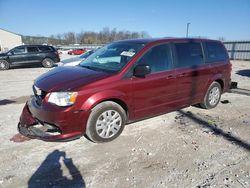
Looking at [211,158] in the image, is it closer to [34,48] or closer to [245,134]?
[245,134]

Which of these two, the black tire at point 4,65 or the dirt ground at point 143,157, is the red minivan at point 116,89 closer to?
the dirt ground at point 143,157

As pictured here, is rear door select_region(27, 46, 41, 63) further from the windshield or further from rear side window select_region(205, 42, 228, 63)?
rear side window select_region(205, 42, 228, 63)

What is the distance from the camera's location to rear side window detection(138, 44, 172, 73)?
4504 mm

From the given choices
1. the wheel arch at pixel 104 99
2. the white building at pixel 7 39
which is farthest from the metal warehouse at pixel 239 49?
the white building at pixel 7 39

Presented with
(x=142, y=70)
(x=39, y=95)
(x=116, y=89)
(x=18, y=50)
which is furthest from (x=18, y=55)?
(x=142, y=70)

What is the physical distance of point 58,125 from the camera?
144 inches

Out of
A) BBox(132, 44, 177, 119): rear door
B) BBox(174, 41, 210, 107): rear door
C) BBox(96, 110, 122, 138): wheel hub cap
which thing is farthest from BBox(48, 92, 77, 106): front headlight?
BBox(174, 41, 210, 107): rear door

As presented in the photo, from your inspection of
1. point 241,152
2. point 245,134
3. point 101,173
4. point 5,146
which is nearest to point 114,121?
point 101,173

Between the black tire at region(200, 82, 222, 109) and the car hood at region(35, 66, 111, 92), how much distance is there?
10.1ft

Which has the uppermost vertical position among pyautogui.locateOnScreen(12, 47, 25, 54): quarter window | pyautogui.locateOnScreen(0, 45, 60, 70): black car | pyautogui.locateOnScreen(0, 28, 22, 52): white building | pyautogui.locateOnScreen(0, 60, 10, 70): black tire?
pyautogui.locateOnScreen(0, 28, 22, 52): white building

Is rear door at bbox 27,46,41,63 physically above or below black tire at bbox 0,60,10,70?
above

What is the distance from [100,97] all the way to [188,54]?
8.20 ft

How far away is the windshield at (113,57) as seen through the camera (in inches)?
173

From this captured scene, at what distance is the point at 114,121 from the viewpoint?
418cm
